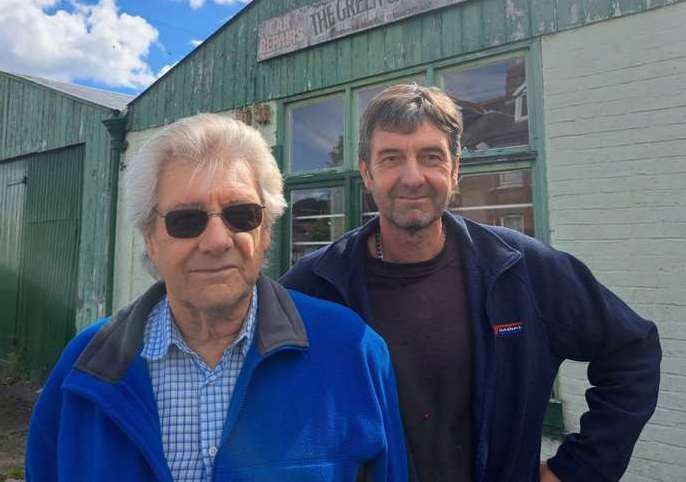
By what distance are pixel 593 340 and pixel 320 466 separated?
1.10 m

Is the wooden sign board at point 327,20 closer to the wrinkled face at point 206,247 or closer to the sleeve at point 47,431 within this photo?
the wrinkled face at point 206,247

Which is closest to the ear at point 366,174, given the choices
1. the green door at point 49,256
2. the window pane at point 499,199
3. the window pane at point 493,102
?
the window pane at point 499,199

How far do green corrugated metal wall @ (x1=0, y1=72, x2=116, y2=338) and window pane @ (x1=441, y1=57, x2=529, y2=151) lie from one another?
5.06 m

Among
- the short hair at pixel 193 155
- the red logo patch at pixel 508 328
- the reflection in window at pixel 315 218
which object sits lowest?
the red logo patch at pixel 508 328

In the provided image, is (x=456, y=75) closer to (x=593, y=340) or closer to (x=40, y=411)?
(x=593, y=340)

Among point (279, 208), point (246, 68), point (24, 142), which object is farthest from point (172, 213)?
point (24, 142)

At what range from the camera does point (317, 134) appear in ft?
16.2

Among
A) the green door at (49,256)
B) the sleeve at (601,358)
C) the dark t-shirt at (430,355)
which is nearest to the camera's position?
the dark t-shirt at (430,355)

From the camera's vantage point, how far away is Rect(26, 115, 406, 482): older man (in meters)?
1.23

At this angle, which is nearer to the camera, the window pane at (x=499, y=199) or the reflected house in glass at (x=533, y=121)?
the reflected house in glass at (x=533, y=121)

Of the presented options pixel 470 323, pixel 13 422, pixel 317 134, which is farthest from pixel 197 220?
pixel 13 422

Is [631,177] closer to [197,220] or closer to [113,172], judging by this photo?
[197,220]

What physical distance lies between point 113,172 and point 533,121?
220 inches

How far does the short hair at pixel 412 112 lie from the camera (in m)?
1.77
